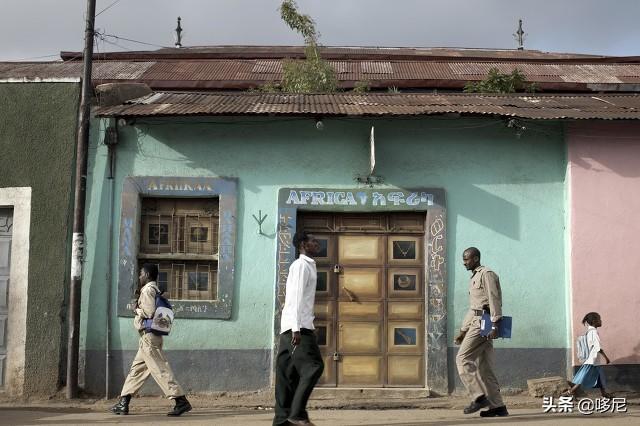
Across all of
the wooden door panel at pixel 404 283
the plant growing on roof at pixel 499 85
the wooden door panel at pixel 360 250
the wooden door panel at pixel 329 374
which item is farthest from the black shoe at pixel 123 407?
the plant growing on roof at pixel 499 85

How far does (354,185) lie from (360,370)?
7.13 feet

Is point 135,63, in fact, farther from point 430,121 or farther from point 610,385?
point 610,385

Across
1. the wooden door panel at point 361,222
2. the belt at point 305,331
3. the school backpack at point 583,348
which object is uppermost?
the wooden door panel at point 361,222

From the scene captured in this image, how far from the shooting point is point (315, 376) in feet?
19.6

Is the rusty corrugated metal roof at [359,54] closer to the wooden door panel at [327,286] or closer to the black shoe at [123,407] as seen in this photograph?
the wooden door panel at [327,286]

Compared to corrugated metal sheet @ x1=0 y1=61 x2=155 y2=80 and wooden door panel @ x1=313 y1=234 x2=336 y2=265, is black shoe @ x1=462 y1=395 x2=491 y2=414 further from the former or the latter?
corrugated metal sheet @ x1=0 y1=61 x2=155 y2=80

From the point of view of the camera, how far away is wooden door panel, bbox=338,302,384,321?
8.89 metres

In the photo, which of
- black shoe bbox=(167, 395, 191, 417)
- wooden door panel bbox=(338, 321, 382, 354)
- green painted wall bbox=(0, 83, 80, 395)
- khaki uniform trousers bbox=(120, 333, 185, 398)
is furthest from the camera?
wooden door panel bbox=(338, 321, 382, 354)

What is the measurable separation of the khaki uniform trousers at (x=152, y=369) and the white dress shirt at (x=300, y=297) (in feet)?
5.69

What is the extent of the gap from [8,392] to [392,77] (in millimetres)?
7405

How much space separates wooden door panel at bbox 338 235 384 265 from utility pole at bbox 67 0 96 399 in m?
3.00

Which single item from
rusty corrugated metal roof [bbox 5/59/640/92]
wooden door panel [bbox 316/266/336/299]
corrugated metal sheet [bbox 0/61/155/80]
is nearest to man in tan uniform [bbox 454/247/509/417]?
wooden door panel [bbox 316/266/336/299]

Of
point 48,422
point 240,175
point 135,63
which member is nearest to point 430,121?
point 240,175

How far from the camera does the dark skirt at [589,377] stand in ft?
26.6
